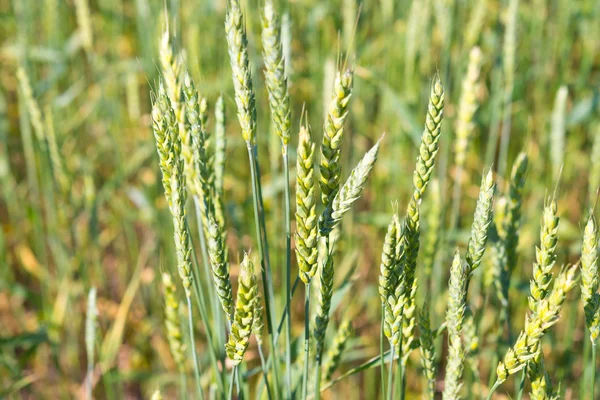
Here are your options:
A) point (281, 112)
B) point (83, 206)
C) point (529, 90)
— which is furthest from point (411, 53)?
point (83, 206)

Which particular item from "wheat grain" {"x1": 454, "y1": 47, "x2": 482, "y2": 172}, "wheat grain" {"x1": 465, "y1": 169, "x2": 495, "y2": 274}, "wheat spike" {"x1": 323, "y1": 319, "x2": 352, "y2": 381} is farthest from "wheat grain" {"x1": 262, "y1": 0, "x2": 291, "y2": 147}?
"wheat grain" {"x1": 454, "y1": 47, "x2": 482, "y2": 172}

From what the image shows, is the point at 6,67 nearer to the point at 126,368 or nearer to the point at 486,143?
the point at 126,368

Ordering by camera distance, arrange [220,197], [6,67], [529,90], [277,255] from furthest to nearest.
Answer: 1. [6,67]
2. [529,90]
3. [277,255]
4. [220,197]

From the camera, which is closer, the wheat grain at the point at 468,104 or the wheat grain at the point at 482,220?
the wheat grain at the point at 482,220

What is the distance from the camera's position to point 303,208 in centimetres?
68

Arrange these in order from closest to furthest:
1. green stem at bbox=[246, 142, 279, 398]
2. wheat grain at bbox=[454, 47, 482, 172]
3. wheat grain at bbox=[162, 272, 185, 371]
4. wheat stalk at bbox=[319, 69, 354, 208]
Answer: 1. wheat stalk at bbox=[319, 69, 354, 208]
2. green stem at bbox=[246, 142, 279, 398]
3. wheat grain at bbox=[162, 272, 185, 371]
4. wheat grain at bbox=[454, 47, 482, 172]

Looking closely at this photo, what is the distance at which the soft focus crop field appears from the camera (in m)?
0.74

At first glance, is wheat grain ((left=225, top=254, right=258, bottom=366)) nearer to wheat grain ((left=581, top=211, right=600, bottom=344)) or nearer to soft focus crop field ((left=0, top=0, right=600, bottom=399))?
soft focus crop field ((left=0, top=0, right=600, bottom=399))

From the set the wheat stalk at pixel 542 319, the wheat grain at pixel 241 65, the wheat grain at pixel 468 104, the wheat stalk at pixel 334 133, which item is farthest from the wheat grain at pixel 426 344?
the wheat grain at pixel 468 104

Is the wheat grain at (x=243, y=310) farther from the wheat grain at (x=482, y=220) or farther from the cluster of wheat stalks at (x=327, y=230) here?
the wheat grain at (x=482, y=220)

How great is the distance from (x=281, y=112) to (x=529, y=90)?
5.10ft

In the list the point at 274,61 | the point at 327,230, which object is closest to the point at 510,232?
the point at 327,230

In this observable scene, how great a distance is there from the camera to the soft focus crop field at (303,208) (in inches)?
29.0

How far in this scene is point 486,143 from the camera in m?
1.94
